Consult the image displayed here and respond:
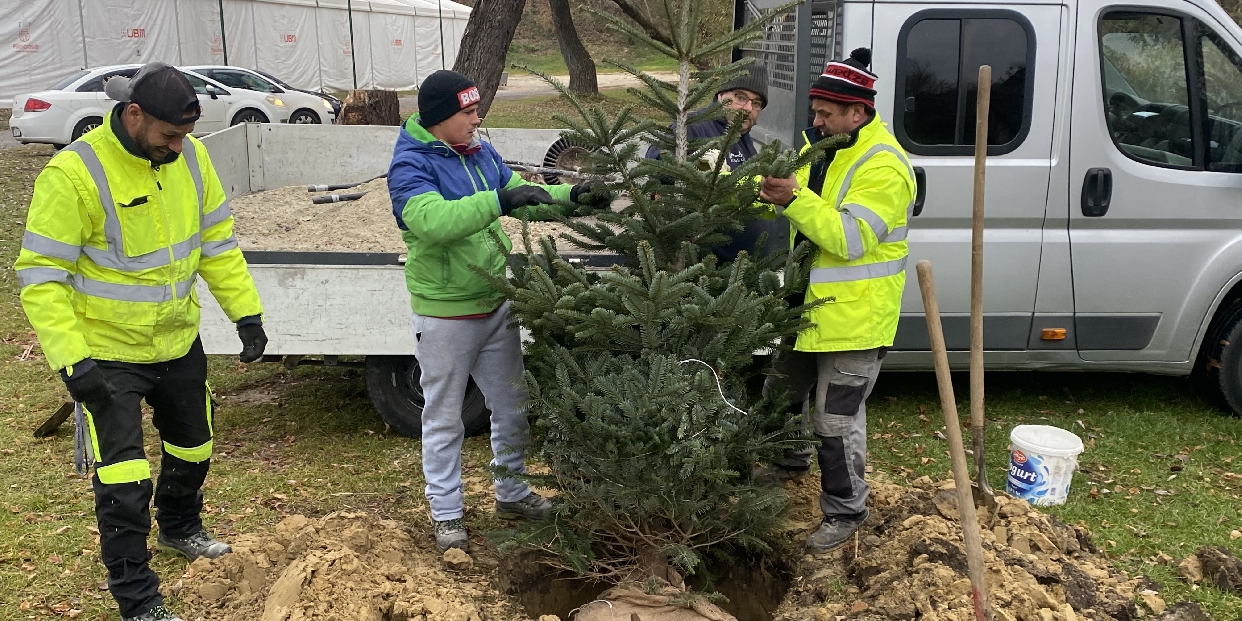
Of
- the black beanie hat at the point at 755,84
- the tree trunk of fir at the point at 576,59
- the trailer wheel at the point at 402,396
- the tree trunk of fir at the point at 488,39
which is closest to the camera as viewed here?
the black beanie hat at the point at 755,84

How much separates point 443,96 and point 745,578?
7.58 ft

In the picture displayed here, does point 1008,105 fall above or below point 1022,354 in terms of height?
above

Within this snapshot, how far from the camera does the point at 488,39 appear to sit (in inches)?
458

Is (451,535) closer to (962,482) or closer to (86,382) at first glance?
(86,382)

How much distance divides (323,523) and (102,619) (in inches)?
33.9

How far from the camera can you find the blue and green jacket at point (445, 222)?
354 cm

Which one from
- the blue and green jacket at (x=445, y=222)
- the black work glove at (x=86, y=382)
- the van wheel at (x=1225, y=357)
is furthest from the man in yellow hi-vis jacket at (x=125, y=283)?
the van wheel at (x=1225, y=357)

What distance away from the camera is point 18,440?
18.0 feet

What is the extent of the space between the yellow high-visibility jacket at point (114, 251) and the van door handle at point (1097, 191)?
14.2 feet

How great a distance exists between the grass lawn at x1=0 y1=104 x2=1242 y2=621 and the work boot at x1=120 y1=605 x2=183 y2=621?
1.18 ft

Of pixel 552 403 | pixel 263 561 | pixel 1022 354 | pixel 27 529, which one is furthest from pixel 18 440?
pixel 1022 354

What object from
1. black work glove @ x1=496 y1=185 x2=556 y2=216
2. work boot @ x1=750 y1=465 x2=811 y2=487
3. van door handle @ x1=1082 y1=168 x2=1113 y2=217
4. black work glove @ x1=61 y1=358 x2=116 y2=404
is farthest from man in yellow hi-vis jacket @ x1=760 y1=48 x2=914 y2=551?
black work glove @ x1=61 y1=358 x2=116 y2=404

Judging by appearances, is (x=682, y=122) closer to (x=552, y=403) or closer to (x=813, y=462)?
(x=552, y=403)

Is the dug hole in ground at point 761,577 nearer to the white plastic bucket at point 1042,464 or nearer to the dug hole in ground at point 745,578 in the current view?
the dug hole in ground at point 745,578
